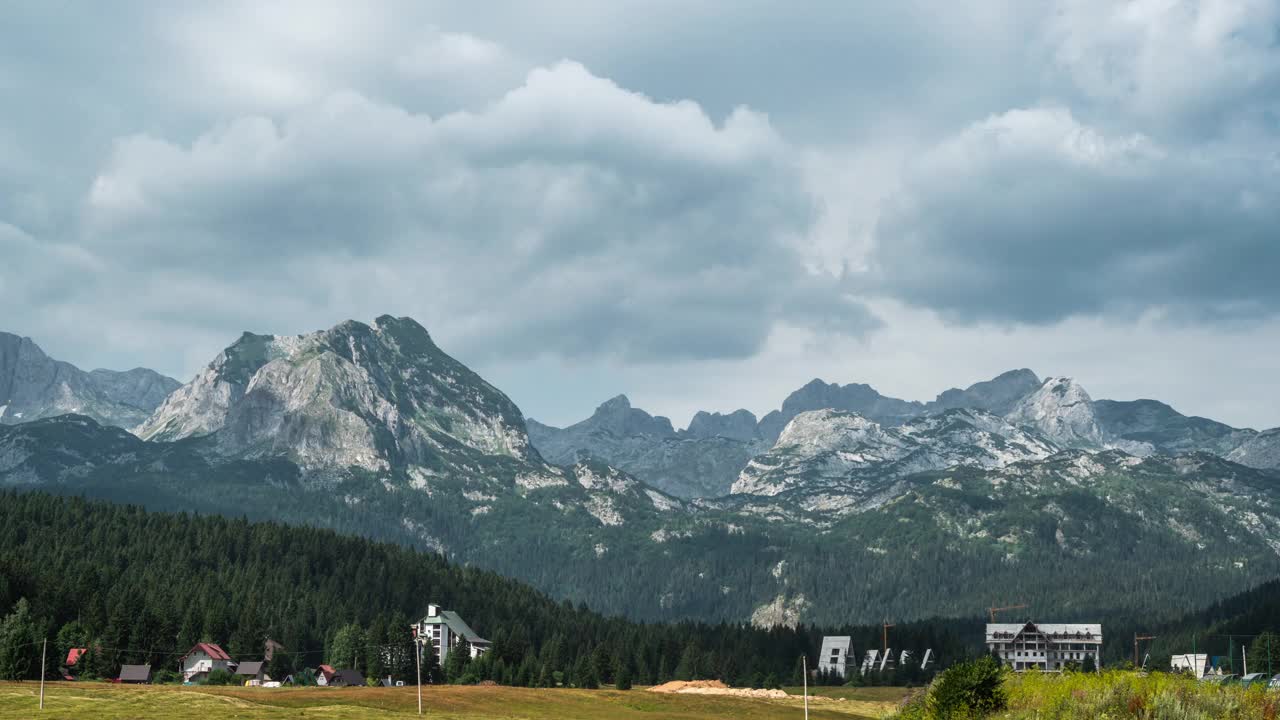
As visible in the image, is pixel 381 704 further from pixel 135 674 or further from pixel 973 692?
pixel 973 692

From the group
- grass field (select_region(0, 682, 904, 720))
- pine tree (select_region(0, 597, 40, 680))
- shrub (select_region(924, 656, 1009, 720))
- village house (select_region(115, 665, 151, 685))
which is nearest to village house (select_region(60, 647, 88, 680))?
village house (select_region(115, 665, 151, 685))

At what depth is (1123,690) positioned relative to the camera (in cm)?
4762

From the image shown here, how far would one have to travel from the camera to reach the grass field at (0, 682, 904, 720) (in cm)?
10688

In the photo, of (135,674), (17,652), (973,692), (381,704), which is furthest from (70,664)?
(973,692)

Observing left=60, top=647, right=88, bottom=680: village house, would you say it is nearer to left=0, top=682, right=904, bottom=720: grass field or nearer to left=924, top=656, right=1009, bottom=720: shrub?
left=0, top=682, right=904, bottom=720: grass field

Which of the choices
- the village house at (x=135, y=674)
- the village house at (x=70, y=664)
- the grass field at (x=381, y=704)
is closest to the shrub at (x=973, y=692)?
the grass field at (x=381, y=704)

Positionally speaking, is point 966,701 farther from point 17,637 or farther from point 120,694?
point 17,637

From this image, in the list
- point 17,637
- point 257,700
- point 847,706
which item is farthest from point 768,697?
point 17,637

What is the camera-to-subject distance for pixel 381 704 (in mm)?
129500

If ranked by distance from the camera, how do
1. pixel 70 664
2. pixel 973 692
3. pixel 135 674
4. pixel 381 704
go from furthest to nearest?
pixel 70 664
pixel 135 674
pixel 381 704
pixel 973 692

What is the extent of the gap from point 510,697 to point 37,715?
64393mm

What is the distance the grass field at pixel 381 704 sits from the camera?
351 ft

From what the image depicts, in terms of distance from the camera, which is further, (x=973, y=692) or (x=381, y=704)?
(x=381, y=704)

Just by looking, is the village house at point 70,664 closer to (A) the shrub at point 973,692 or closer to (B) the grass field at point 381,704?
(B) the grass field at point 381,704
